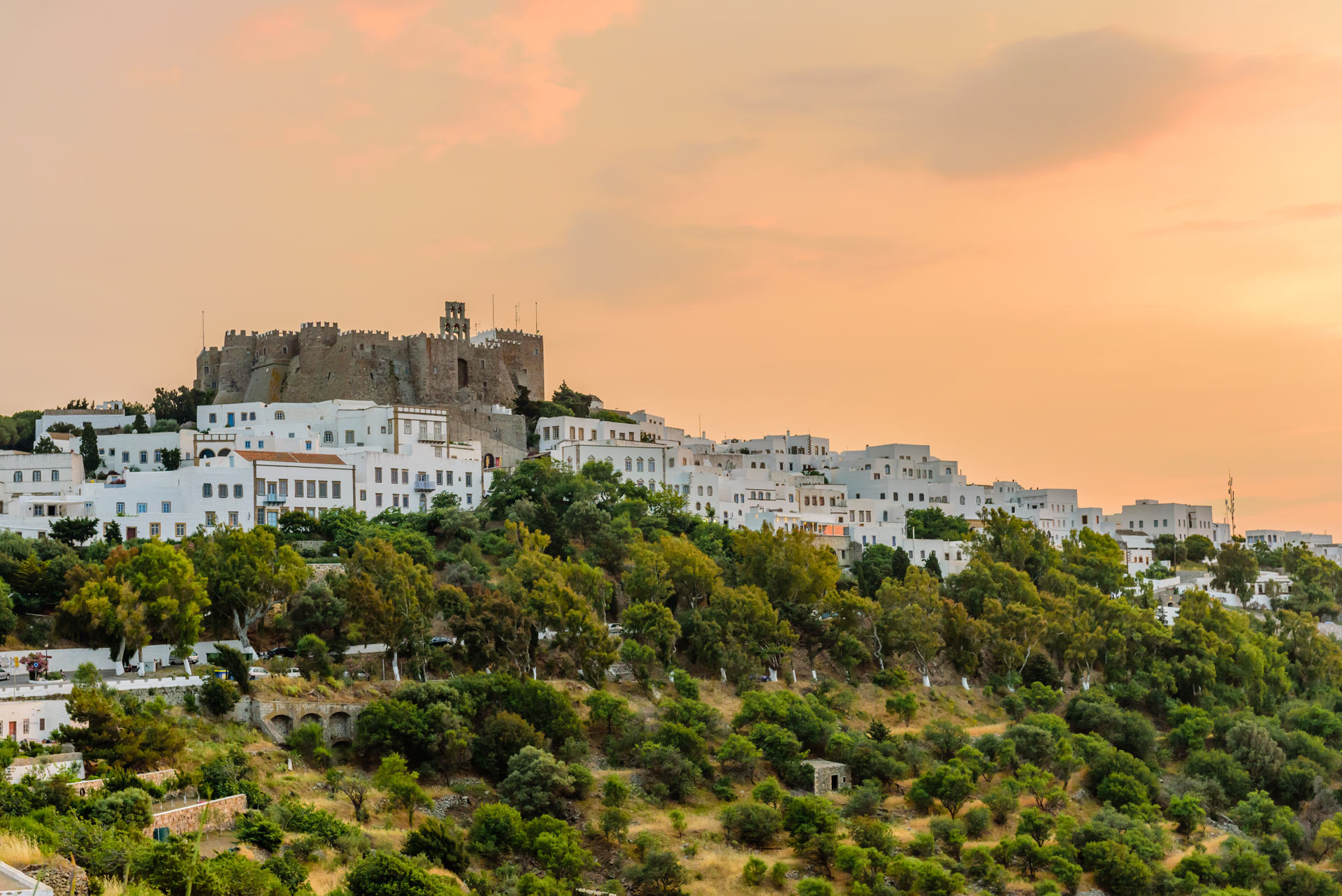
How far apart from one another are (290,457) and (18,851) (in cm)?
3719

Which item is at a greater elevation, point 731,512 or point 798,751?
point 731,512

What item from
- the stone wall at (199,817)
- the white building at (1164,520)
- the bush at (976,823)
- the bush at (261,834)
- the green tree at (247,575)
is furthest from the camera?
the white building at (1164,520)

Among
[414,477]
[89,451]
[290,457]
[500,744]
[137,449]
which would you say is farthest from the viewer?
[137,449]

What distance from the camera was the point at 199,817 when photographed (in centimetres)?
3170

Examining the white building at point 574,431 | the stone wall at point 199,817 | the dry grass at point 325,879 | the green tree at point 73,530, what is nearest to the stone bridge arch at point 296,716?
the stone wall at point 199,817

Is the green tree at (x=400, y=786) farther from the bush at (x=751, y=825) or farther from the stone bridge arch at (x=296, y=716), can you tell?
the bush at (x=751, y=825)

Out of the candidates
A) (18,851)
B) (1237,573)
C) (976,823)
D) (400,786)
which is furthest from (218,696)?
(1237,573)

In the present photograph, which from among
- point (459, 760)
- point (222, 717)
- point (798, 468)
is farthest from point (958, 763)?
point (798, 468)

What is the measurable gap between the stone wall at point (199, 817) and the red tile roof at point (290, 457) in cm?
2765

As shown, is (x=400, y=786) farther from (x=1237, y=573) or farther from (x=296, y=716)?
(x=1237, y=573)

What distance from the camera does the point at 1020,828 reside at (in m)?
45.5

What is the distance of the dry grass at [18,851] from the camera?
25.2m

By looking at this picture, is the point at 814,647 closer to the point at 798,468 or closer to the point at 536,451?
the point at 536,451

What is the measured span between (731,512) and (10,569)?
36.7m
